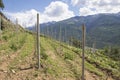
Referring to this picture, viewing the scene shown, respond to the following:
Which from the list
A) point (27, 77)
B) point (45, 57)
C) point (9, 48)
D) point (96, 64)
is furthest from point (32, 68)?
point (96, 64)

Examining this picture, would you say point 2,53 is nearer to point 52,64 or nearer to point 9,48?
point 9,48

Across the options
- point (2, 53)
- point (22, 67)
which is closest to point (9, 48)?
point (2, 53)

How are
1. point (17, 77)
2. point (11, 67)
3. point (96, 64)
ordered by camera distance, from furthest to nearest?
point (96, 64) < point (11, 67) < point (17, 77)

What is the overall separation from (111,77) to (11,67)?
11.1 metres

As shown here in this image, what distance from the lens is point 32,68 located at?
1011 inches

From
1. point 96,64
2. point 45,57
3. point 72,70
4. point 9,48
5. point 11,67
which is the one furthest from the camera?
point 96,64

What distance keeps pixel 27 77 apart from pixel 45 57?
7.28 metres

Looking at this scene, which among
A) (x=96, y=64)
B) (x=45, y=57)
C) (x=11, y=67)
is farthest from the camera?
(x=96, y=64)

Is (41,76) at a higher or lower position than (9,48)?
lower

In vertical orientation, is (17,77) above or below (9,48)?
below

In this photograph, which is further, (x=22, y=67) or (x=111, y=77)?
(x=111, y=77)

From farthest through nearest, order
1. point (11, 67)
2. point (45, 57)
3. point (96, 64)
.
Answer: point (96, 64)
point (45, 57)
point (11, 67)

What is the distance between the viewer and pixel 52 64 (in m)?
28.2

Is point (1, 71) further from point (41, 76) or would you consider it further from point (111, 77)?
point (111, 77)
